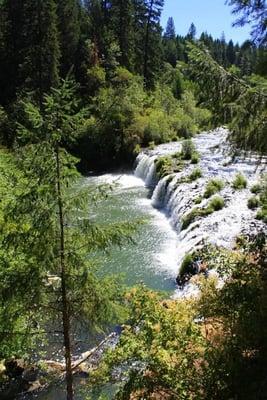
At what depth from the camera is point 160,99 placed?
142 ft

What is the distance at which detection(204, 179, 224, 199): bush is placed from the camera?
2102 centimetres

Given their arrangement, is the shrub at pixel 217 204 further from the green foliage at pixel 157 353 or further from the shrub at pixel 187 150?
the green foliage at pixel 157 353

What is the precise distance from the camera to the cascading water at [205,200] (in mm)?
16812

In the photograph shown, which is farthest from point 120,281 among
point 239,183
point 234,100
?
point 239,183

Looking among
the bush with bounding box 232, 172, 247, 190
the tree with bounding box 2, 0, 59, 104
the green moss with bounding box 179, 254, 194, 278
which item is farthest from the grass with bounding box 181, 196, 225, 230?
the tree with bounding box 2, 0, 59, 104

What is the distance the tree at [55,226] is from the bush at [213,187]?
13745mm

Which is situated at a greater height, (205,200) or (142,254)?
(205,200)

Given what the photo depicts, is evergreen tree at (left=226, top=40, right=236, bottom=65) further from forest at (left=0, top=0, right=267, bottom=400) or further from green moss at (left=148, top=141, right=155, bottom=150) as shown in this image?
forest at (left=0, top=0, right=267, bottom=400)

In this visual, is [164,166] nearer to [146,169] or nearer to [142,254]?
[146,169]

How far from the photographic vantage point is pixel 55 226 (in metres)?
7.33

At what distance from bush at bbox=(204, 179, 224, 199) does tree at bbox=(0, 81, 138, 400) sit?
1374cm

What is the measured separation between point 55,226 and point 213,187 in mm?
14697

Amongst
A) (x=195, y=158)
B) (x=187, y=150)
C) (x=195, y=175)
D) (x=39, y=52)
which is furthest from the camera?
(x=39, y=52)

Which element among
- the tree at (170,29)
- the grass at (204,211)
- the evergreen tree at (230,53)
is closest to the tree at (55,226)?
the grass at (204,211)
